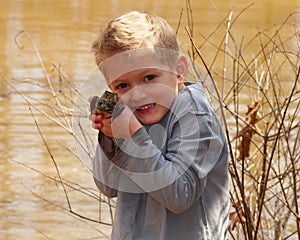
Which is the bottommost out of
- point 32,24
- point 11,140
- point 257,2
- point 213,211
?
point 213,211

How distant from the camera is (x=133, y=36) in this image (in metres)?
1.85

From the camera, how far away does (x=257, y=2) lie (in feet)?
31.0

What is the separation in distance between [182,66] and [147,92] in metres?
0.13

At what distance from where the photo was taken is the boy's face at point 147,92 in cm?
182

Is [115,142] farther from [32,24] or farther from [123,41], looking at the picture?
[32,24]

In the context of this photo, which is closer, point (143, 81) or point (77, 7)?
point (143, 81)

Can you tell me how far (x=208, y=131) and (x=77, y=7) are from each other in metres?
7.35

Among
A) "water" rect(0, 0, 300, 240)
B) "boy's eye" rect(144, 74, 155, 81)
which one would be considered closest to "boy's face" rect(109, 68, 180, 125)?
"boy's eye" rect(144, 74, 155, 81)

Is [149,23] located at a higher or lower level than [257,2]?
lower

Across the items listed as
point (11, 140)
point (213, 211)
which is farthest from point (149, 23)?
point (11, 140)

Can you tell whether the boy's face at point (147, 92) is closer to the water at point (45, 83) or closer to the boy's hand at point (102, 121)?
the boy's hand at point (102, 121)

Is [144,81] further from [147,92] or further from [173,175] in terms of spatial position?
[173,175]

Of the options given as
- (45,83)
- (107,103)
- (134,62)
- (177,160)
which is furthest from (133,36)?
(45,83)

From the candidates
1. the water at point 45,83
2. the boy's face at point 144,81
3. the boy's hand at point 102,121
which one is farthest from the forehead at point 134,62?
the water at point 45,83
